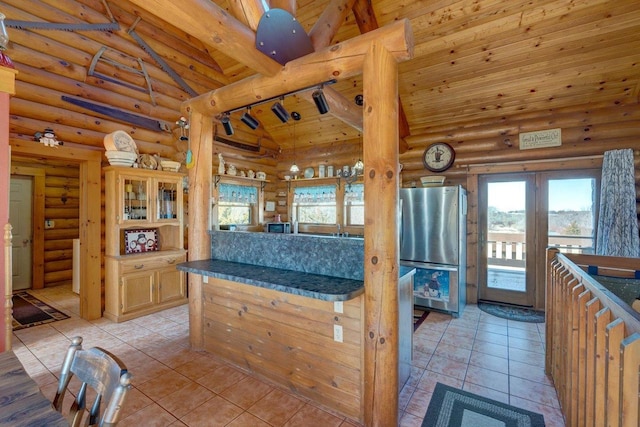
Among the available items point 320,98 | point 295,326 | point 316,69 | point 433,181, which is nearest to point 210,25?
point 316,69

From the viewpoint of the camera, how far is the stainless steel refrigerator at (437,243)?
13.5 feet

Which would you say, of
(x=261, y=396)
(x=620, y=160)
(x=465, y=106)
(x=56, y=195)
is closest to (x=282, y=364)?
(x=261, y=396)

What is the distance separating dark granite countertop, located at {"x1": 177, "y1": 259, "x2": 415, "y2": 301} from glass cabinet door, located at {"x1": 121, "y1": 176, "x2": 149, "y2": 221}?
5.58 ft

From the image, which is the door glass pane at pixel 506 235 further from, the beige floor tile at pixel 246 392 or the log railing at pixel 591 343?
the beige floor tile at pixel 246 392

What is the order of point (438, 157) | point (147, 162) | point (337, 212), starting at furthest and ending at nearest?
point (337, 212)
point (438, 157)
point (147, 162)

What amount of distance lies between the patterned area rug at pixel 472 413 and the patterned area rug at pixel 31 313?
474cm

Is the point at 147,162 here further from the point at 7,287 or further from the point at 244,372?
the point at 244,372

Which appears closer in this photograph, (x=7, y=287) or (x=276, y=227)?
(x=7, y=287)

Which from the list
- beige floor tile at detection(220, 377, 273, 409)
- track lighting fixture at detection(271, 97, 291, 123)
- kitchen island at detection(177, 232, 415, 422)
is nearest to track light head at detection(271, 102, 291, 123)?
track lighting fixture at detection(271, 97, 291, 123)

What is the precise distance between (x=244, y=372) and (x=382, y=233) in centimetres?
189

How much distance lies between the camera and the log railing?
1.04 metres

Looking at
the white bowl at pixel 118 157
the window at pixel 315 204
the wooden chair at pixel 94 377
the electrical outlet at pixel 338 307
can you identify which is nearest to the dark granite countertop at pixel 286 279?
the electrical outlet at pixel 338 307

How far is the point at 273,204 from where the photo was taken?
22.0ft

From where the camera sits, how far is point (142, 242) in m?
4.32
